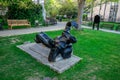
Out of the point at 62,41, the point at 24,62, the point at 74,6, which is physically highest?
the point at 74,6

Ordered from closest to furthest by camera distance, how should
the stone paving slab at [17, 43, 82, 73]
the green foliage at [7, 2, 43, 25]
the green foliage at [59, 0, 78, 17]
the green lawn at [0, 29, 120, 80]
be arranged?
the green lawn at [0, 29, 120, 80] < the stone paving slab at [17, 43, 82, 73] < the green foliage at [7, 2, 43, 25] < the green foliage at [59, 0, 78, 17]

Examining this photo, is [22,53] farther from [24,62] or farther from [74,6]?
[74,6]

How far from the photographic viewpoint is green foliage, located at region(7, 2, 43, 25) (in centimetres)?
1447

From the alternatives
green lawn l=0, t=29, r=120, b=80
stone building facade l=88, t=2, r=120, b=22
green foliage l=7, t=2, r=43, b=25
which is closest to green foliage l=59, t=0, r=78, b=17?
stone building facade l=88, t=2, r=120, b=22

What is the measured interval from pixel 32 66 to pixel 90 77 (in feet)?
6.40

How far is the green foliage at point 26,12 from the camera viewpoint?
1447 centimetres

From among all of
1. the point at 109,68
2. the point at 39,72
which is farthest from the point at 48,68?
the point at 109,68

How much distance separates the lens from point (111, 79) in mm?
4168

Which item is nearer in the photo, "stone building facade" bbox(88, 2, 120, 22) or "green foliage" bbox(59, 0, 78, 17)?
"stone building facade" bbox(88, 2, 120, 22)

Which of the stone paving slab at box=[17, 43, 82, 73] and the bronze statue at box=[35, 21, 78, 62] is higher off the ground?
the bronze statue at box=[35, 21, 78, 62]

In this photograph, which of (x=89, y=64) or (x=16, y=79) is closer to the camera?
(x=16, y=79)

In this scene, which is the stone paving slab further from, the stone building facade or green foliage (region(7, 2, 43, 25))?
the stone building facade

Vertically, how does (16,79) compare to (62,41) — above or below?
below

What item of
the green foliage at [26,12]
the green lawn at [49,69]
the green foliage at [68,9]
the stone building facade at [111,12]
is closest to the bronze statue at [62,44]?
the green lawn at [49,69]
